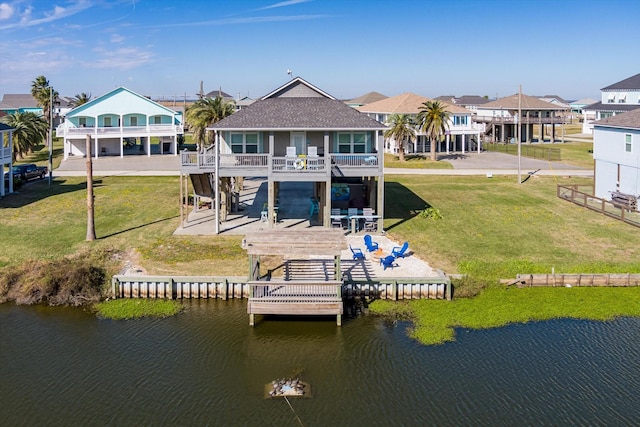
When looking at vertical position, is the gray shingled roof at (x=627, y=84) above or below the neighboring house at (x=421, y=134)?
above

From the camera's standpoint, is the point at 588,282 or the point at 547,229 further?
the point at 547,229

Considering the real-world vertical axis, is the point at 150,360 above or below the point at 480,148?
below

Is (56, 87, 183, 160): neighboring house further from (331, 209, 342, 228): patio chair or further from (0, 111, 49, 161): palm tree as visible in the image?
(331, 209, 342, 228): patio chair

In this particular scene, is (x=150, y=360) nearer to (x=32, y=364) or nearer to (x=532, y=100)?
(x=32, y=364)

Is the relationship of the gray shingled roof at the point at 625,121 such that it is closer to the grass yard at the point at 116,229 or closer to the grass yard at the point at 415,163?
the grass yard at the point at 415,163

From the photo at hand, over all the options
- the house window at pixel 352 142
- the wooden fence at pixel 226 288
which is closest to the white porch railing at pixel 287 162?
the house window at pixel 352 142

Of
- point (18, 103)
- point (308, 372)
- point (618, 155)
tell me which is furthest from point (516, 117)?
point (18, 103)

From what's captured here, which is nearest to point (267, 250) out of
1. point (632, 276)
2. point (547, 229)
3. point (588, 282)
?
point (588, 282)

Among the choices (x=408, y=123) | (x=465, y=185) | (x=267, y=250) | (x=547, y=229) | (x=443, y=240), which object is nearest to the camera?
(x=267, y=250)
